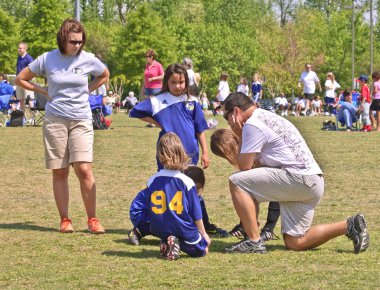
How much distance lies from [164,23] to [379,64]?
1896 cm

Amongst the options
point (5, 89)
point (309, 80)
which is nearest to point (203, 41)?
point (309, 80)

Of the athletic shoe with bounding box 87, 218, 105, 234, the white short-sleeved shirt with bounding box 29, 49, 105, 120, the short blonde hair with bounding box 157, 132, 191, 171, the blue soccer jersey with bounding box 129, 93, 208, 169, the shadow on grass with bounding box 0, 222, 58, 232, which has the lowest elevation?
the shadow on grass with bounding box 0, 222, 58, 232

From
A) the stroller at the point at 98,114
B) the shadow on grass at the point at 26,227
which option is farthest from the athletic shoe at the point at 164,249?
the stroller at the point at 98,114

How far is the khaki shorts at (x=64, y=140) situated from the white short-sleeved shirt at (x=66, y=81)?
0.24ft

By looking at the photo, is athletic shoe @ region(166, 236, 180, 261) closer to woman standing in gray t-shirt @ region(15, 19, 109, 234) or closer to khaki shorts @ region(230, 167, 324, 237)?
khaki shorts @ region(230, 167, 324, 237)

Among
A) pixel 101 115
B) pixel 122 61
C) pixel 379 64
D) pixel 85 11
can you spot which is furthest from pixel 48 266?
pixel 85 11

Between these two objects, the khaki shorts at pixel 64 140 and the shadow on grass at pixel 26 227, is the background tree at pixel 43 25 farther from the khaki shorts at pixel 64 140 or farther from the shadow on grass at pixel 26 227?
the khaki shorts at pixel 64 140

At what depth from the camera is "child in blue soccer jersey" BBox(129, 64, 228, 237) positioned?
8344 millimetres

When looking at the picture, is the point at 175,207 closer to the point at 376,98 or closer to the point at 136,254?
the point at 136,254

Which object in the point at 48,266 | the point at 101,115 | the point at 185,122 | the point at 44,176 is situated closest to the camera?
the point at 48,266

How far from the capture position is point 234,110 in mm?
7461

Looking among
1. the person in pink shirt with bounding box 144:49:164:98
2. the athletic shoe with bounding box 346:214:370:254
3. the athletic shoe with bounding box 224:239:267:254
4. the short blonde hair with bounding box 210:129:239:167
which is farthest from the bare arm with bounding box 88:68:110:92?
the person in pink shirt with bounding box 144:49:164:98

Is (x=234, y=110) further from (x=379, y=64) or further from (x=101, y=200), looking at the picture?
(x=379, y=64)

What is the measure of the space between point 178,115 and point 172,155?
3.77ft
